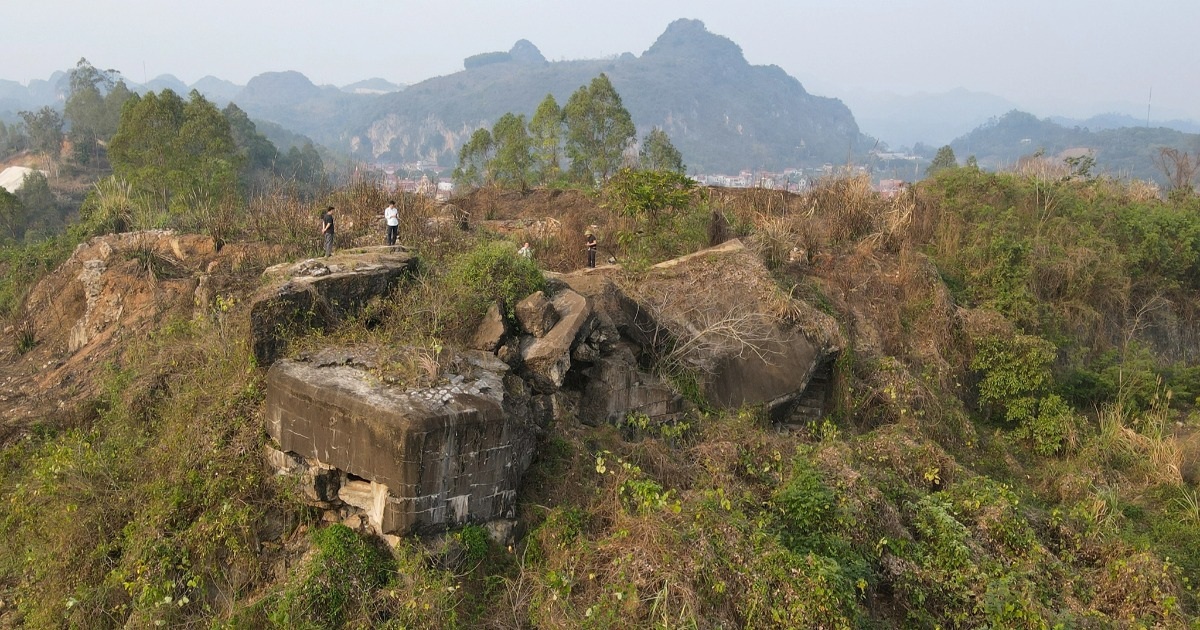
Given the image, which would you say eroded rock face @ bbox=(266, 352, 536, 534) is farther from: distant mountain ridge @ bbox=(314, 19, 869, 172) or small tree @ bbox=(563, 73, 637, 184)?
distant mountain ridge @ bbox=(314, 19, 869, 172)

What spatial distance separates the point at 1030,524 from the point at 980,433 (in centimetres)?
357

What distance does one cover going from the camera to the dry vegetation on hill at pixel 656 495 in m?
5.22

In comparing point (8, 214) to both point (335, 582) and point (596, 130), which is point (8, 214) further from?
point (335, 582)

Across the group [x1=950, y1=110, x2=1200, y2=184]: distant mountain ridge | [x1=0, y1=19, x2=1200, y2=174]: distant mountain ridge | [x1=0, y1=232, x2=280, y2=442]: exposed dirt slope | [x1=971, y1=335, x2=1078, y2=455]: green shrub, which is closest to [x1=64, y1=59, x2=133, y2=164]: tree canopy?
[x1=0, y1=232, x2=280, y2=442]: exposed dirt slope

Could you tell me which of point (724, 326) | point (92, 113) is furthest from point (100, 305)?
point (92, 113)

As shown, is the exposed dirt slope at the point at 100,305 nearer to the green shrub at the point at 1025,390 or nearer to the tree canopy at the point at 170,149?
the tree canopy at the point at 170,149

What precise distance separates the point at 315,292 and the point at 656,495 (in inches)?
150

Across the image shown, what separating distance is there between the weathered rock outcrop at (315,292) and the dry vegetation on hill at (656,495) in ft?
1.10

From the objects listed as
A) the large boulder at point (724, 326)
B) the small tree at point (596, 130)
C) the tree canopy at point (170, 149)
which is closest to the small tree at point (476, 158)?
the small tree at point (596, 130)

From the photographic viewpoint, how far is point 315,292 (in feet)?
22.2

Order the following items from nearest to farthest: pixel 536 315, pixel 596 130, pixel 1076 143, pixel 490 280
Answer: pixel 536 315
pixel 490 280
pixel 596 130
pixel 1076 143

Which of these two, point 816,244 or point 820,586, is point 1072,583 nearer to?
point 820,586

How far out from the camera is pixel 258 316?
6371mm

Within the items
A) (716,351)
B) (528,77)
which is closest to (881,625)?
(716,351)
